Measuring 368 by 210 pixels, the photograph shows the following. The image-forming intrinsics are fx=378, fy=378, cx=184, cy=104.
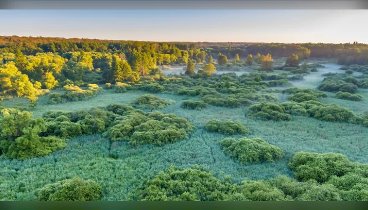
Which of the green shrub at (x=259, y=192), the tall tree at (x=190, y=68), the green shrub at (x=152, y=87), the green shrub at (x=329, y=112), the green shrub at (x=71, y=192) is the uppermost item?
the tall tree at (x=190, y=68)

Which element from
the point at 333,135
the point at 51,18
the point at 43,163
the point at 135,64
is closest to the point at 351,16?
the point at 333,135

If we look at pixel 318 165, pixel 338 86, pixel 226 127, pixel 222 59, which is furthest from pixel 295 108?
pixel 318 165

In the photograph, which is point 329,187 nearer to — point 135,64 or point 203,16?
point 203,16

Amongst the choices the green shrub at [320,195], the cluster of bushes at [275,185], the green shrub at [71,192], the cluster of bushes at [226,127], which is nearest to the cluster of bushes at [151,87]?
the cluster of bushes at [226,127]

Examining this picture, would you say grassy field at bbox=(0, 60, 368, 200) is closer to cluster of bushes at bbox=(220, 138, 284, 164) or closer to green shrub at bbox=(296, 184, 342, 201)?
cluster of bushes at bbox=(220, 138, 284, 164)

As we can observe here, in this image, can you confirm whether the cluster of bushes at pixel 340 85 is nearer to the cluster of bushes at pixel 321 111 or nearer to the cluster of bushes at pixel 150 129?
the cluster of bushes at pixel 321 111

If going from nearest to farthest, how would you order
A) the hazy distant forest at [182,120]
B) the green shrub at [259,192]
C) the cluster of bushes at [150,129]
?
1. the green shrub at [259,192]
2. the hazy distant forest at [182,120]
3. the cluster of bushes at [150,129]
